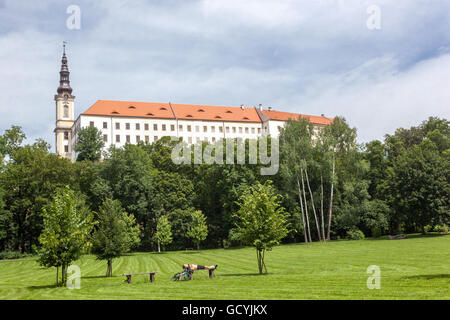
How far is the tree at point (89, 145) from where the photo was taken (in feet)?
286

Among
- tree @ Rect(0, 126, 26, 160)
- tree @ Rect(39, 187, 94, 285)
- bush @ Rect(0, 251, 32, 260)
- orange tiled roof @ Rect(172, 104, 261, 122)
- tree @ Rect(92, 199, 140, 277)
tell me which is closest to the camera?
tree @ Rect(39, 187, 94, 285)

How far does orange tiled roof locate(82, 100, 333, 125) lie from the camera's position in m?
104

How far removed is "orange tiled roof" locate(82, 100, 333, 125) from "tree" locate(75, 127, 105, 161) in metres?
11.8

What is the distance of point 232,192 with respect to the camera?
58.9m

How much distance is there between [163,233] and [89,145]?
129 ft

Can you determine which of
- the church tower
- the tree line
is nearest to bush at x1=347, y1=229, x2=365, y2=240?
the tree line

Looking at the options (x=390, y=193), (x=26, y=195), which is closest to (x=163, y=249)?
(x=26, y=195)

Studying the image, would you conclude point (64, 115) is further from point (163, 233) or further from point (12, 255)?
point (163, 233)

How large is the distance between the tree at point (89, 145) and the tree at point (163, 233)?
3595 cm

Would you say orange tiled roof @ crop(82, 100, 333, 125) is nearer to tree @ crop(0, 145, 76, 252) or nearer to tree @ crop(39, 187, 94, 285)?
tree @ crop(0, 145, 76, 252)

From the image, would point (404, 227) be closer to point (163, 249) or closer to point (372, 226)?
point (372, 226)

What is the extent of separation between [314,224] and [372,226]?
7734 mm

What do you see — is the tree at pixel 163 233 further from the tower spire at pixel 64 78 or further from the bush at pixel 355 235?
the tower spire at pixel 64 78

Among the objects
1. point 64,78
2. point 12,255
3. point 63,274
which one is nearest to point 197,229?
point 12,255
